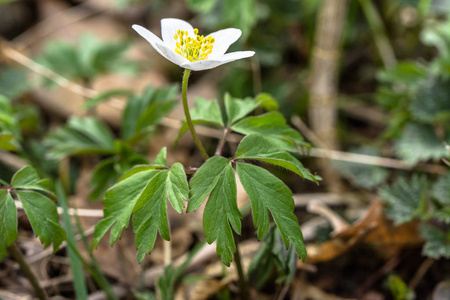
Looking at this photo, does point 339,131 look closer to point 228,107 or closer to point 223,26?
point 223,26

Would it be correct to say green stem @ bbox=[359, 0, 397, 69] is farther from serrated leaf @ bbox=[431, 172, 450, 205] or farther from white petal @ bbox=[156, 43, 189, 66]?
white petal @ bbox=[156, 43, 189, 66]

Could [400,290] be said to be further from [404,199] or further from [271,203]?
[271,203]

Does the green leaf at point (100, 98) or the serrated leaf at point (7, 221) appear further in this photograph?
the green leaf at point (100, 98)

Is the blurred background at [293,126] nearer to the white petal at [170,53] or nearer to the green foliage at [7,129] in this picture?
the green foliage at [7,129]

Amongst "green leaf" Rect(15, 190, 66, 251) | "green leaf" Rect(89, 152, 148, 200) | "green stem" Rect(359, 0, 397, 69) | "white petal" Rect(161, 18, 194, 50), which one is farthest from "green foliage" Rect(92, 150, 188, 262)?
"green stem" Rect(359, 0, 397, 69)

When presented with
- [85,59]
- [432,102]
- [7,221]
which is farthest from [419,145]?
[85,59]

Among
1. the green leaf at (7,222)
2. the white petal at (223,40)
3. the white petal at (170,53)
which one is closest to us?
the white petal at (170,53)

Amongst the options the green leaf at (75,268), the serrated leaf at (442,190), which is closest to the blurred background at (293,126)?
the serrated leaf at (442,190)
